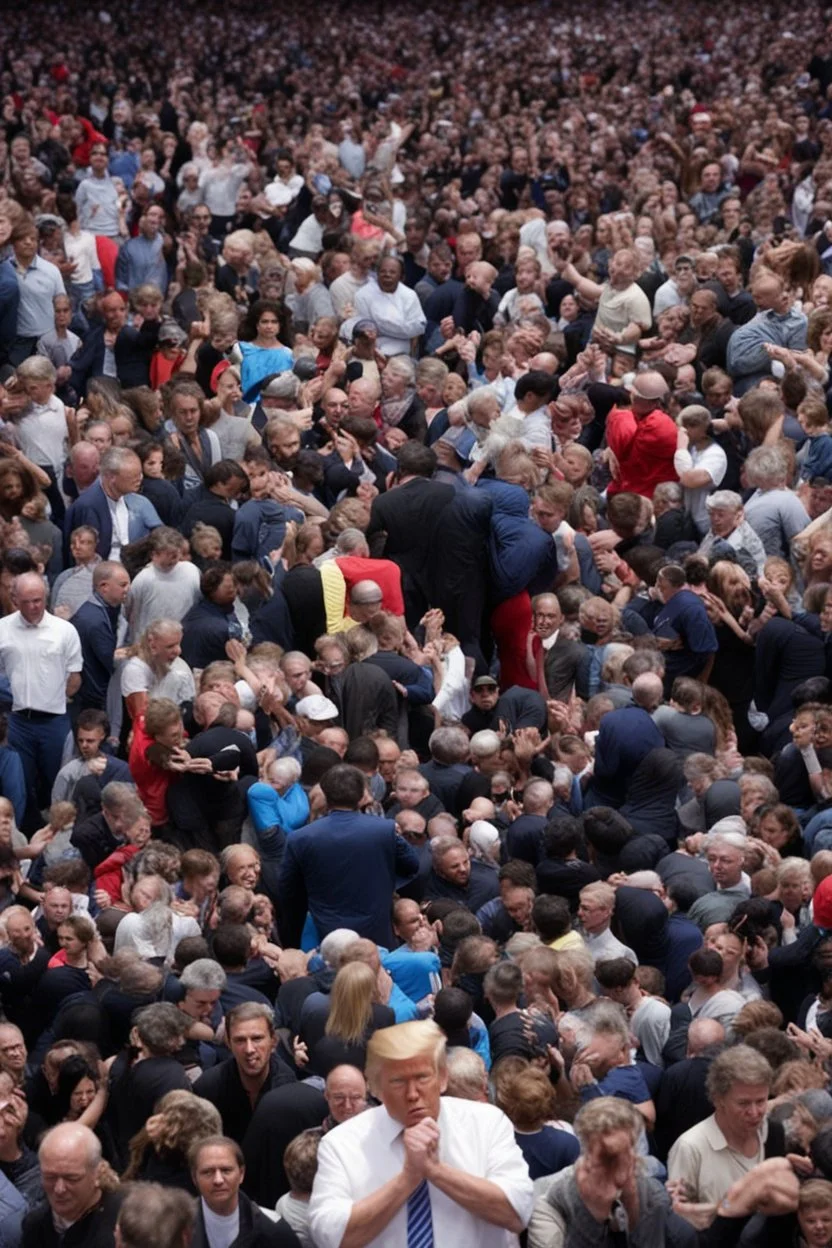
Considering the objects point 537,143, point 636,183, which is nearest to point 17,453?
A: point 636,183

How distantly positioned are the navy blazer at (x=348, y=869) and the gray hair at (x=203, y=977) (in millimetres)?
1032

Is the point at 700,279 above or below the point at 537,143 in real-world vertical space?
above

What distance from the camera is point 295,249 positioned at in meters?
17.8

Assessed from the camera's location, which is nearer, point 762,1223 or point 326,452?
point 762,1223

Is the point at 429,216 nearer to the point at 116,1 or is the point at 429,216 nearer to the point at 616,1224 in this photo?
the point at 616,1224

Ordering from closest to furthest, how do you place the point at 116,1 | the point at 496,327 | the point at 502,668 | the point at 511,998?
1. the point at 511,998
2. the point at 502,668
3. the point at 496,327
4. the point at 116,1

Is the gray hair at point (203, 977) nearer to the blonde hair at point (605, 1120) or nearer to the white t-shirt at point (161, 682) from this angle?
the blonde hair at point (605, 1120)

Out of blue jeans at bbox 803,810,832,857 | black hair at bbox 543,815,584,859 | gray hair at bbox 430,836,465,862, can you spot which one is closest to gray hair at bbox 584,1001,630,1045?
black hair at bbox 543,815,584,859

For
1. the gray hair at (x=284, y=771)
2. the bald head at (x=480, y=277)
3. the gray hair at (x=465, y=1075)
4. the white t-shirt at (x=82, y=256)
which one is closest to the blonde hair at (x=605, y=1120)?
the gray hair at (x=465, y=1075)

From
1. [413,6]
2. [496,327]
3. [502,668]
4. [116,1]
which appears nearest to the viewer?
[502,668]

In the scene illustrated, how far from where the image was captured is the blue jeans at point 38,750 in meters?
10.5

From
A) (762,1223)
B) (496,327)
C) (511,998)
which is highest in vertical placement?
(762,1223)

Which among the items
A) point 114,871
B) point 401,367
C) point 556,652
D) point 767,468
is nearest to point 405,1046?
point 114,871

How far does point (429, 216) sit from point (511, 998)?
12680 millimetres
